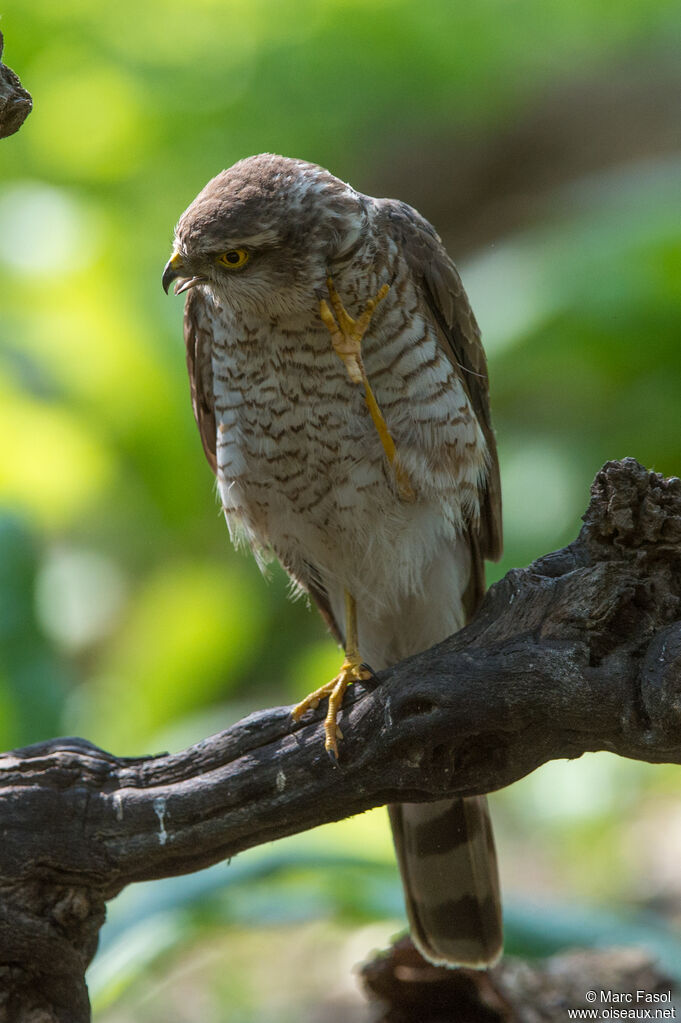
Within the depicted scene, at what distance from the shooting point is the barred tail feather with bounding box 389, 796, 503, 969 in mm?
2789

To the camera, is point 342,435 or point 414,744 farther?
point 342,435

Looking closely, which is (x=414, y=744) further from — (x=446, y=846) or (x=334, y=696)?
(x=446, y=846)

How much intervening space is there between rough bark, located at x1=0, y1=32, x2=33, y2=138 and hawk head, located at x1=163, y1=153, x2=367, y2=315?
0.46 meters

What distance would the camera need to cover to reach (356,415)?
8.64 ft

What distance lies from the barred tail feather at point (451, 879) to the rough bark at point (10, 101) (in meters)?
1.82

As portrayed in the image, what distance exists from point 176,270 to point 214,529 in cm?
350

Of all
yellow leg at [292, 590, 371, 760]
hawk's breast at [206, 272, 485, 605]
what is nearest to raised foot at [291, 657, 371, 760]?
yellow leg at [292, 590, 371, 760]

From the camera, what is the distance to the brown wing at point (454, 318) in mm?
2775

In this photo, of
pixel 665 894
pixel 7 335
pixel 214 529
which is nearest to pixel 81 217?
pixel 7 335

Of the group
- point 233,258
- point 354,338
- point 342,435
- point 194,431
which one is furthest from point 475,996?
point 194,431

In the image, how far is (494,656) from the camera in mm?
2094

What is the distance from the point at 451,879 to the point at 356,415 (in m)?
1.19

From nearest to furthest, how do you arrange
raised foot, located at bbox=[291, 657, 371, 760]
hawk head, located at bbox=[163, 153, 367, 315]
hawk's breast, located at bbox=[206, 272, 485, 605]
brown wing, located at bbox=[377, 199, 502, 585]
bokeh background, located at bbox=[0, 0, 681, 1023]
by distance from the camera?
1. raised foot, located at bbox=[291, 657, 371, 760]
2. hawk head, located at bbox=[163, 153, 367, 315]
3. hawk's breast, located at bbox=[206, 272, 485, 605]
4. brown wing, located at bbox=[377, 199, 502, 585]
5. bokeh background, located at bbox=[0, 0, 681, 1023]

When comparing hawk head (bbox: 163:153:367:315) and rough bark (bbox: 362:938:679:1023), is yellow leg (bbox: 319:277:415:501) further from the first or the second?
rough bark (bbox: 362:938:679:1023)
